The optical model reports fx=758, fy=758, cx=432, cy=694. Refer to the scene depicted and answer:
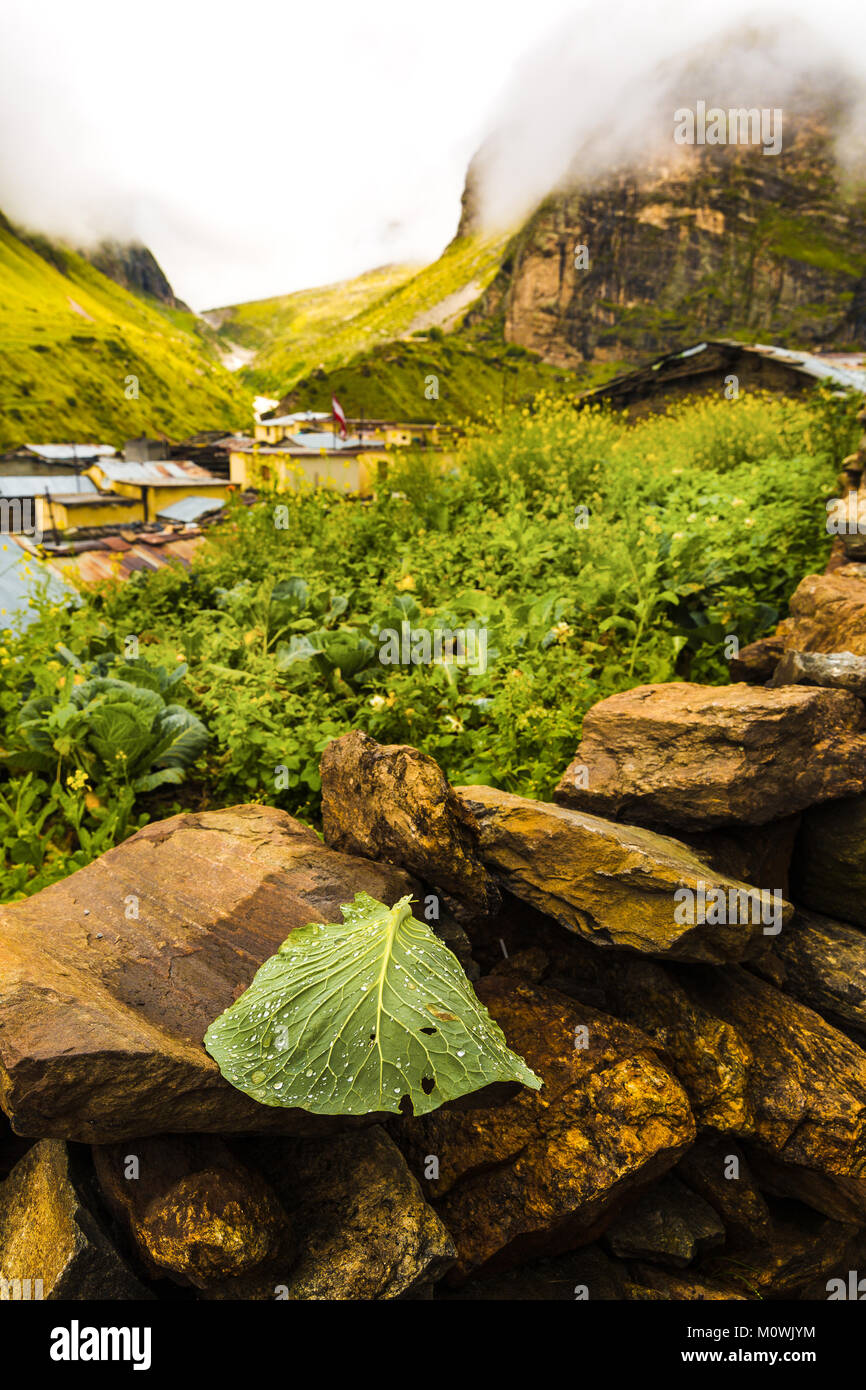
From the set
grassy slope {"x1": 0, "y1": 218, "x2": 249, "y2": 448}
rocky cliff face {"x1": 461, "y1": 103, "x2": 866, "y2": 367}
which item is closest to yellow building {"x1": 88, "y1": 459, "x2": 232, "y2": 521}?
grassy slope {"x1": 0, "y1": 218, "x2": 249, "y2": 448}

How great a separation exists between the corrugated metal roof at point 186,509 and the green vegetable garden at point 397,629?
15743 mm

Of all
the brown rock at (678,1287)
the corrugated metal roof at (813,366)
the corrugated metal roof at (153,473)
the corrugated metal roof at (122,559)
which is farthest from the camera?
the corrugated metal roof at (153,473)

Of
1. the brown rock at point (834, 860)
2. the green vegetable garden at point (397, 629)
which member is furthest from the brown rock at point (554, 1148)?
the green vegetable garden at point (397, 629)

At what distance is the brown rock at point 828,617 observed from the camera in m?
4.22

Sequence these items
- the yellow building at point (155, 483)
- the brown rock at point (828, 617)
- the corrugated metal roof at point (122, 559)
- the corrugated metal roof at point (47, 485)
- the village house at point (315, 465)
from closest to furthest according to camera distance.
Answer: the brown rock at point (828, 617) → the corrugated metal roof at point (122, 559) → the village house at point (315, 465) → the yellow building at point (155, 483) → the corrugated metal roof at point (47, 485)

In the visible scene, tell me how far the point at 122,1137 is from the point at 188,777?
3.24 m

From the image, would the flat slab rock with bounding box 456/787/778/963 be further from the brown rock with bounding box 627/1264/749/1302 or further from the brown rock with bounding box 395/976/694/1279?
the brown rock with bounding box 627/1264/749/1302

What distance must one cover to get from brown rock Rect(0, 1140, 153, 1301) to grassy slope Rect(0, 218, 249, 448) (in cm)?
11590

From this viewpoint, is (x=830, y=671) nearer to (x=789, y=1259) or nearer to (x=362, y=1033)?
(x=789, y=1259)

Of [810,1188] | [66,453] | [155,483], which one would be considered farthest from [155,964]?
[66,453]

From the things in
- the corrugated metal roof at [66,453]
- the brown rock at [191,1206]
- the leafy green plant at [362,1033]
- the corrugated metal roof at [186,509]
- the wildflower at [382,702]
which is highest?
the corrugated metal roof at [66,453]

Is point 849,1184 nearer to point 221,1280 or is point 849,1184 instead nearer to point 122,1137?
point 221,1280

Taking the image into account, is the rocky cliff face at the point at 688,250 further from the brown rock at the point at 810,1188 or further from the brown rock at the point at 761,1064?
the brown rock at the point at 810,1188
